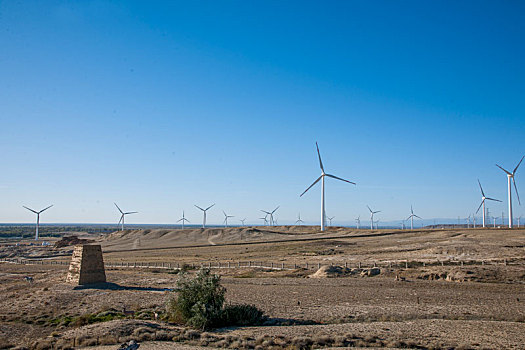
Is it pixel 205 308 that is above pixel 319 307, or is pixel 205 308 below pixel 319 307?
above

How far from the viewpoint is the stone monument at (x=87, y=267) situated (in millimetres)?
37156

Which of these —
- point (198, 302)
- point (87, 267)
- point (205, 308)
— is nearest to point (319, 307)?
point (205, 308)

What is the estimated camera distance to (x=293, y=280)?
134ft

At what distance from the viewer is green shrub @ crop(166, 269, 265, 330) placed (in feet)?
77.7

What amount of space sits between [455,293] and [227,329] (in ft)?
59.1

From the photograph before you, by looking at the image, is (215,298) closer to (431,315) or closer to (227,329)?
(227,329)

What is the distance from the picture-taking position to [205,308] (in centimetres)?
2369

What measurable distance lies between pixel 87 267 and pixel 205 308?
59.8ft

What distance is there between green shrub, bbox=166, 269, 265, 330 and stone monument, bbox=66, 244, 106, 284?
15.0 metres

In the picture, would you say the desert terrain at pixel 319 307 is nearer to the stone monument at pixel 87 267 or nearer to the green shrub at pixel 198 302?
the green shrub at pixel 198 302

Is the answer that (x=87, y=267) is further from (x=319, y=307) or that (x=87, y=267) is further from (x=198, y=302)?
(x=319, y=307)

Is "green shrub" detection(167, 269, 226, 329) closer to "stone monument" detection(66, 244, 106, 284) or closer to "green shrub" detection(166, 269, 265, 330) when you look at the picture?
"green shrub" detection(166, 269, 265, 330)

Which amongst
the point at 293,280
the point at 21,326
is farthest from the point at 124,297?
the point at 293,280

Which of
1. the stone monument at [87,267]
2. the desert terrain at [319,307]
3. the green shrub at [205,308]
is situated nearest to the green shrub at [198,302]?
the green shrub at [205,308]
